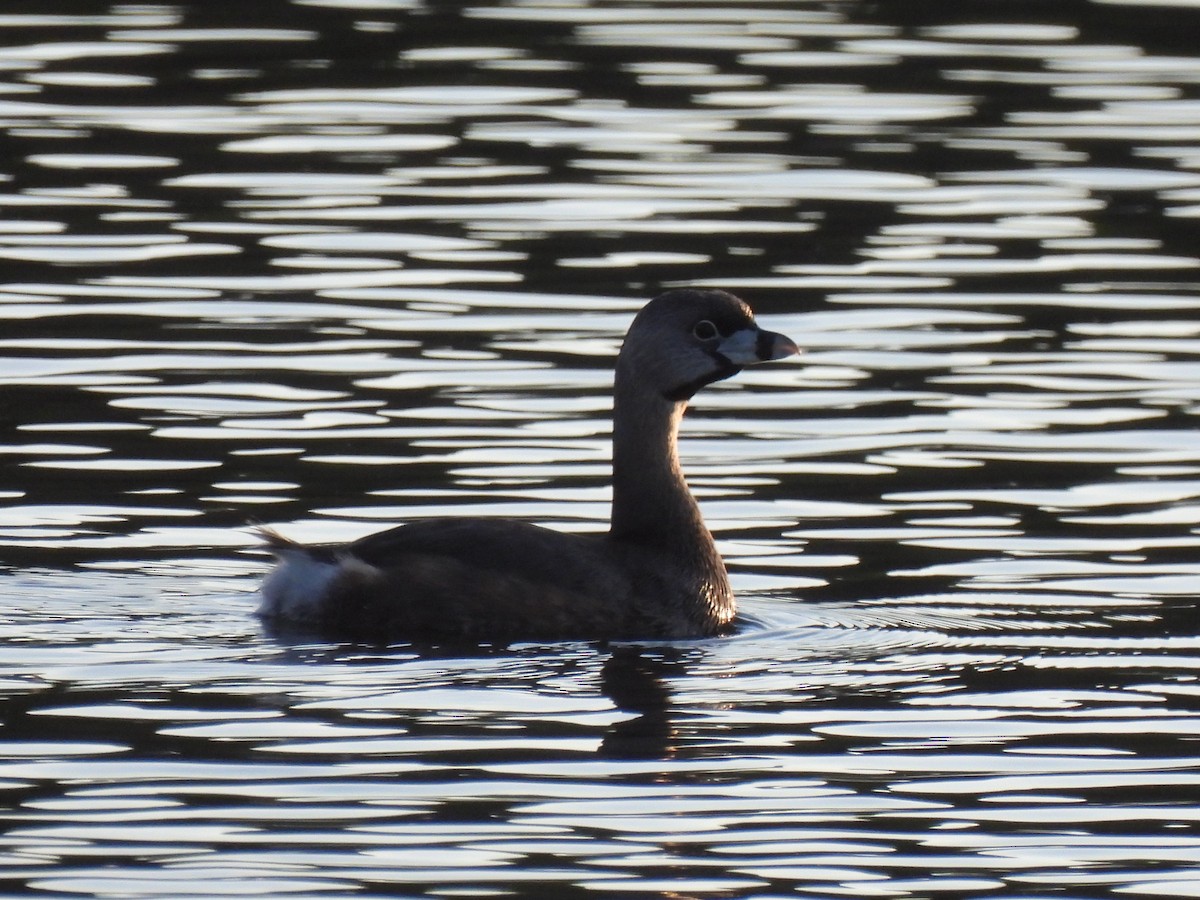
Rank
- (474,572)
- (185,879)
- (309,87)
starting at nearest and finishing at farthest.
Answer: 1. (185,879)
2. (474,572)
3. (309,87)

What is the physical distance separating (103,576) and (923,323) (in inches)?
231

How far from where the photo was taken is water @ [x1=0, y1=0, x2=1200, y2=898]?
8242 mm

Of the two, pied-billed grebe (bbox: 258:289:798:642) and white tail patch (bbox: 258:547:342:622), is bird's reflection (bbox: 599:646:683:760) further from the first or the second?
white tail patch (bbox: 258:547:342:622)

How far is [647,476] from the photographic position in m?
11.5

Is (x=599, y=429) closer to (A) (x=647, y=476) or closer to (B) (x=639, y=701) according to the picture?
(A) (x=647, y=476)

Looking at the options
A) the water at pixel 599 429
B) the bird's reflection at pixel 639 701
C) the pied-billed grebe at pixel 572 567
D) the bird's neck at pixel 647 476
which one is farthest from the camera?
the bird's neck at pixel 647 476

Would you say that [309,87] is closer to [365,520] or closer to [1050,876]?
[365,520]

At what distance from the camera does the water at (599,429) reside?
27.0 feet

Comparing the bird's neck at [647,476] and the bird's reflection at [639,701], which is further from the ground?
the bird's neck at [647,476]

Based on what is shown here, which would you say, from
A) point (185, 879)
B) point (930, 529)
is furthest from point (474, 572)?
point (185, 879)

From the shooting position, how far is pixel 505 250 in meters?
17.0

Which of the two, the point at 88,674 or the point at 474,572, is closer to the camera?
the point at 88,674

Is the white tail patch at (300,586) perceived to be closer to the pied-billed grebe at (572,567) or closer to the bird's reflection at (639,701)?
the pied-billed grebe at (572,567)

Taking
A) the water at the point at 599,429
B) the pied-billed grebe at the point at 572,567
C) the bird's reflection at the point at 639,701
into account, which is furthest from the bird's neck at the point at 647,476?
the bird's reflection at the point at 639,701
